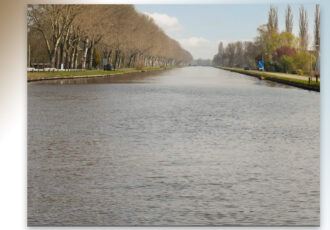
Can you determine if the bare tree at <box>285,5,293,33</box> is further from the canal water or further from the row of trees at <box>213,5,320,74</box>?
the canal water

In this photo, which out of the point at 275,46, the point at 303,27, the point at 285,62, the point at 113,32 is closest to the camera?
the point at 303,27

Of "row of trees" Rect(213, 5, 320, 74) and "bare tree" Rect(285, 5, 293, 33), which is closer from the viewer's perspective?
"bare tree" Rect(285, 5, 293, 33)

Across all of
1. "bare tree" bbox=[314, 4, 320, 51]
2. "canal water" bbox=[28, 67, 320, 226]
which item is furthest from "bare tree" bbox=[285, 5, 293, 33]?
"canal water" bbox=[28, 67, 320, 226]

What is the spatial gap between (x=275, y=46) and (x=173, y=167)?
Result: 4197 millimetres

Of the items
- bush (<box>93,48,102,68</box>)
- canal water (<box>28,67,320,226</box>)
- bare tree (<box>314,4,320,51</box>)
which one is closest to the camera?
canal water (<box>28,67,320,226</box>)

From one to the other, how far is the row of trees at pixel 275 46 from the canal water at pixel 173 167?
1069 millimetres

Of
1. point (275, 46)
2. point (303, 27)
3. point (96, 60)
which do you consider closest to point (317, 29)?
point (303, 27)

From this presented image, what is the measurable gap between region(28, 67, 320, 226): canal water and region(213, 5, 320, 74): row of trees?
1.07m

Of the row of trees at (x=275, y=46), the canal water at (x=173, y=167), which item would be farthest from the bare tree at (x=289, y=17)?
the canal water at (x=173, y=167)

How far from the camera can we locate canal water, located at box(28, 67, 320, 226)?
25.4 feet

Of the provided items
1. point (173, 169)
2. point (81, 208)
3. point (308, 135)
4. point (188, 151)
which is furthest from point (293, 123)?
point (81, 208)

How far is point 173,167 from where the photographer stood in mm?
9789

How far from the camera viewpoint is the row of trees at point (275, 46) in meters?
9.66

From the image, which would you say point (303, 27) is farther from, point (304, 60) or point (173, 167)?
point (173, 167)
